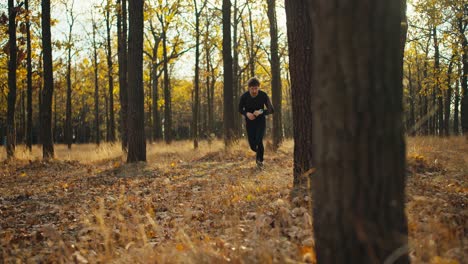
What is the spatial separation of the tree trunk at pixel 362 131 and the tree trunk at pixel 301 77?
325cm

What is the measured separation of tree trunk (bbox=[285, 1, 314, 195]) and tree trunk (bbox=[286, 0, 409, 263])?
10.7ft

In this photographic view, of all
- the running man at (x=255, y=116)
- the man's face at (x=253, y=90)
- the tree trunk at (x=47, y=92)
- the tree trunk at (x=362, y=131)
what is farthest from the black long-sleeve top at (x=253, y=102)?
the tree trunk at (x=47, y=92)

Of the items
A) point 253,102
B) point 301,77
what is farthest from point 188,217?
point 253,102

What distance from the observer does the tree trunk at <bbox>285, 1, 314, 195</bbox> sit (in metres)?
→ 5.23

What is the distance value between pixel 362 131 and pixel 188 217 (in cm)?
286

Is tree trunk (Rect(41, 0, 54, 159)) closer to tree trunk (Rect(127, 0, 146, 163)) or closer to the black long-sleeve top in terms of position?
tree trunk (Rect(127, 0, 146, 163))

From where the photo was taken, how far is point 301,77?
5.30m

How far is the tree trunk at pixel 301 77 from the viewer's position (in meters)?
5.23

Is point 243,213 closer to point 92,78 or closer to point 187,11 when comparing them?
point 187,11

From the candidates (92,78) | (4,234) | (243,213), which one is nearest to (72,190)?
(4,234)

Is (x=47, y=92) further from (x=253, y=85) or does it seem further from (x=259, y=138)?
(x=259, y=138)

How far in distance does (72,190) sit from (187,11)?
16673 millimetres

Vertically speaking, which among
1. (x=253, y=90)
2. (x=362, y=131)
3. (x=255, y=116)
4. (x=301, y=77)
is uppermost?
(x=253, y=90)

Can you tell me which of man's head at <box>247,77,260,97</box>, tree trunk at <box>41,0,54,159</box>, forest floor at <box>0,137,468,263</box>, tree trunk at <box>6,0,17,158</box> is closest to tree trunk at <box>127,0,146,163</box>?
forest floor at <box>0,137,468,263</box>
